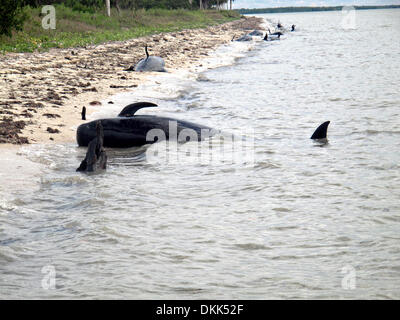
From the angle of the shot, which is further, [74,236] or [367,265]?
[74,236]

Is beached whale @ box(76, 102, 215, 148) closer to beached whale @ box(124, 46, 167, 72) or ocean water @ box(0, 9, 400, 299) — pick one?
ocean water @ box(0, 9, 400, 299)

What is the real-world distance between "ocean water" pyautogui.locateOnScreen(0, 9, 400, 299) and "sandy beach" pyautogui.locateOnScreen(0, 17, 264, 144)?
803mm

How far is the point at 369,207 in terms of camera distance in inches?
259

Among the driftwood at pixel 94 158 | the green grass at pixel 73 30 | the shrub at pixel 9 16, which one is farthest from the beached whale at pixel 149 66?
the driftwood at pixel 94 158

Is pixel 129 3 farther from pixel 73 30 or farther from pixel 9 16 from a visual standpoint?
pixel 9 16

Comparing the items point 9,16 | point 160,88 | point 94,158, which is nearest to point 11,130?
point 94,158

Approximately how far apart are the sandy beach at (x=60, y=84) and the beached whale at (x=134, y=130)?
0.74 metres

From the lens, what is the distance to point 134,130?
9430mm

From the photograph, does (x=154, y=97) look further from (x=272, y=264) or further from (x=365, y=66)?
(x=365, y=66)

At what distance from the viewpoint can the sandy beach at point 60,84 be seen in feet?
33.2

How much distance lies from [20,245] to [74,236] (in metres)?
0.53

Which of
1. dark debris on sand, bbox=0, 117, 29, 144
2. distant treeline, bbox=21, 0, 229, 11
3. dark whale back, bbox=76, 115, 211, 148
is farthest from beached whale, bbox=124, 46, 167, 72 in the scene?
distant treeline, bbox=21, 0, 229, 11

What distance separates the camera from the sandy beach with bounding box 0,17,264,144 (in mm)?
10133

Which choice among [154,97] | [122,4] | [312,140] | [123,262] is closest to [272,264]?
[123,262]
